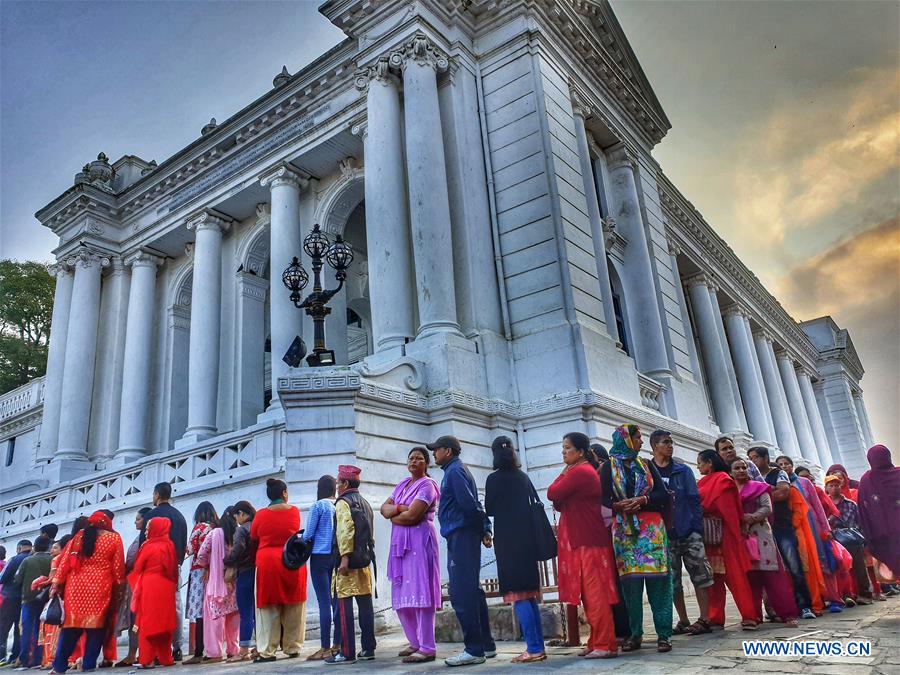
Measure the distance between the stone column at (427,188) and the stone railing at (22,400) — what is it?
20030 mm

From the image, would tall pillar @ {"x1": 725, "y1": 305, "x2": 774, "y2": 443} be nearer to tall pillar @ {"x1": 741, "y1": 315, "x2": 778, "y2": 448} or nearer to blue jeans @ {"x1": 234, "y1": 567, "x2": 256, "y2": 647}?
tall pillar @ {"x1": 741, "y1": 315, "x2": 778, "y2": 448}

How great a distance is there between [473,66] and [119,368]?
15147 mm

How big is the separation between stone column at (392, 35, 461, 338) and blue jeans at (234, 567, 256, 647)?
249 inches

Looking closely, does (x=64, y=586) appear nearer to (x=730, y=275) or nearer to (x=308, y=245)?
(x=308, y=245)

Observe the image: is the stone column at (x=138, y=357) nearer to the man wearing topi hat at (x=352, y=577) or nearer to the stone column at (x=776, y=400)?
the man wearing topi hat at (x=352, y=577)

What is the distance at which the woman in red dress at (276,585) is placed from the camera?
274 inches

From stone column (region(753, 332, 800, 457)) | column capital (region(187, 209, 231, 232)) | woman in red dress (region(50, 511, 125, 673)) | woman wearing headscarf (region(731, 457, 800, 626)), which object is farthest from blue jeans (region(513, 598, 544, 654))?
stone column (region(753, 332, 800, 457))

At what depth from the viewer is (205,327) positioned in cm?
2030

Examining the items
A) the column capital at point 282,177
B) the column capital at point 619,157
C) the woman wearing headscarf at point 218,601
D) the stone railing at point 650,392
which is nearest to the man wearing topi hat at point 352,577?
the woman wearing headscarf at point 218,601

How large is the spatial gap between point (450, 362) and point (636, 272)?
26.7 ft

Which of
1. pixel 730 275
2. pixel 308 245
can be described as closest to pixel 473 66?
pixel 308 245

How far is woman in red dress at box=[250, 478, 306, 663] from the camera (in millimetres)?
6965

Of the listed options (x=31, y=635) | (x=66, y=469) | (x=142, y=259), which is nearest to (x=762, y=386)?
(x=142, y=259)

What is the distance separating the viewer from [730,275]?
107 feet
